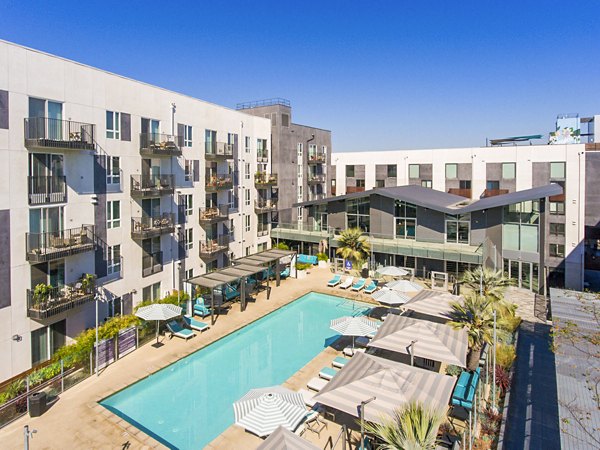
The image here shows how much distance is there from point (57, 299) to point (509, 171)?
40.8 m

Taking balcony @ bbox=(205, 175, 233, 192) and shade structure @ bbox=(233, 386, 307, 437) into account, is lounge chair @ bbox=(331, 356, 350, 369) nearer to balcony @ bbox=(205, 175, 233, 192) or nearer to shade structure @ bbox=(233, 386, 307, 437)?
shade structure @ bbox=(233, 386, 307, 437)

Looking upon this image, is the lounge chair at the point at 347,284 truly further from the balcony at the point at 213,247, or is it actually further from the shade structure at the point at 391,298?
the balcony at the point at 213,247

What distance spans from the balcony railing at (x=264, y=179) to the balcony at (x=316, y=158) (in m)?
7.55

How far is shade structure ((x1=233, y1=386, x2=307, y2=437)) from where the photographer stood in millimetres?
12031

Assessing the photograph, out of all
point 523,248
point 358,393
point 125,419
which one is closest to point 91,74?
point 125,419

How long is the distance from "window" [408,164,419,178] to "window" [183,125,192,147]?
28738 millimetres

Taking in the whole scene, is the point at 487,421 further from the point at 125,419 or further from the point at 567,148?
the point at 567,148

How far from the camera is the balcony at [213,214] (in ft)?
94.7

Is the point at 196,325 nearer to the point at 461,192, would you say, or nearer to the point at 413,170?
the point at 461,192

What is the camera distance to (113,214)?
22.0 m

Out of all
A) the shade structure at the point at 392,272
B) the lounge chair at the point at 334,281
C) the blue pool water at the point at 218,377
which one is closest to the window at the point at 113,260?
the blue pool water at the point at 218,377

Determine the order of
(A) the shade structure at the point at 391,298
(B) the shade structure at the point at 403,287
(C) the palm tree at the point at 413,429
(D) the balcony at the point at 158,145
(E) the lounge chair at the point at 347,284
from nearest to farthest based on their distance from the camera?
1. (C) the palm tree at the point at 413,429
2. (D) the balcony at the point at 158,145
3. (A) the shade structure at the point at 391,298
4. (B) the shade structure at the point at 403,287
5. (E) the lounge chair at the point at 347,284

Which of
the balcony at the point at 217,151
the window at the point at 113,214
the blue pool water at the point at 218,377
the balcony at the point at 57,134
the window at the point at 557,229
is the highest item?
the balcony at the point at 217,151

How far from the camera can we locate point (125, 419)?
48.6 ft
